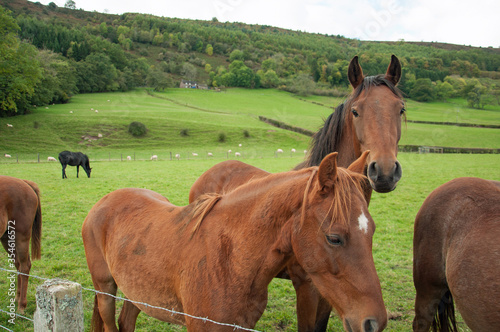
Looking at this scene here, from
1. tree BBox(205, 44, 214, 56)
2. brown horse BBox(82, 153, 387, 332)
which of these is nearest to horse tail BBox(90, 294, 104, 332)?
brown horse BBox(82, 153, 387, 332)

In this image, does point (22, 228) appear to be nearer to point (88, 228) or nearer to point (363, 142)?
point (88, 228)

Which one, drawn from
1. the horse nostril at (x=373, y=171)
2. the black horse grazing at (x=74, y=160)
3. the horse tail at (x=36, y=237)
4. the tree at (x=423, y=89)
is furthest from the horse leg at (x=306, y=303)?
the tree at (x=423, y=89)

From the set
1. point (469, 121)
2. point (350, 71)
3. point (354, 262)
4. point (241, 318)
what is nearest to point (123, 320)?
point (241, 318)

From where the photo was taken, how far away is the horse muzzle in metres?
2.86

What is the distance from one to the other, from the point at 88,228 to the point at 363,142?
130 inches

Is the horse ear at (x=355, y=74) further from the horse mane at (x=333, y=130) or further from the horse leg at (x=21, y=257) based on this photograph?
the horse leg at (x=21, y=257)

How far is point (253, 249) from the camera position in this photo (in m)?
2.21

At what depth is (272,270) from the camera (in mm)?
2205

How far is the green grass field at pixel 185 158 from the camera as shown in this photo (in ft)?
19.7

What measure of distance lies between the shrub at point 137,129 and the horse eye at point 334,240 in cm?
4526

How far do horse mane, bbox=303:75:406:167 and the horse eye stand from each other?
217cm

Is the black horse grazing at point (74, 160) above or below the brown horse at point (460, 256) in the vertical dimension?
below

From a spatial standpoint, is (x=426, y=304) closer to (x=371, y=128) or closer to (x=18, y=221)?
(x=371, y=128)

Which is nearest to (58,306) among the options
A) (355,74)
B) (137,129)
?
(355,74)
